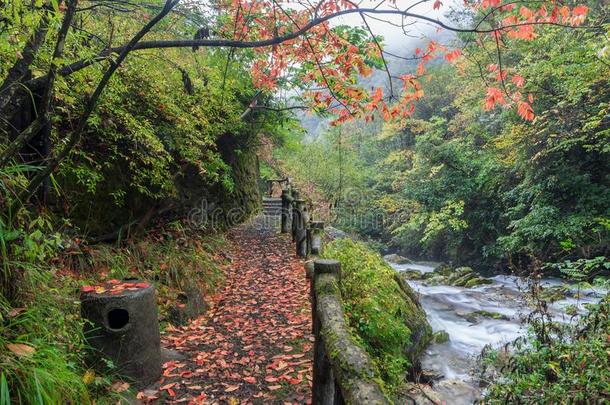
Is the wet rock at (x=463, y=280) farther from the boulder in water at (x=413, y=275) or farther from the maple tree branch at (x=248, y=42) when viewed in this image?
the maple tree branch at (x=248, y=42)

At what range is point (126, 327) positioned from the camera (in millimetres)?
3227

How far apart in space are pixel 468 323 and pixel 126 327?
339 inches

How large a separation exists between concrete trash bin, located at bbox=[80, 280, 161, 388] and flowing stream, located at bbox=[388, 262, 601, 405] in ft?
14.2

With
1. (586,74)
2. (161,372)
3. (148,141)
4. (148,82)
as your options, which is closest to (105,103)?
(148,141)

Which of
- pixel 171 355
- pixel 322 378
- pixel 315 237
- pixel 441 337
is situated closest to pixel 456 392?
pixel 441 337

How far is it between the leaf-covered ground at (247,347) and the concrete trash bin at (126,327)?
9.7 inches

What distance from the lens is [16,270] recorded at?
238 centimetres

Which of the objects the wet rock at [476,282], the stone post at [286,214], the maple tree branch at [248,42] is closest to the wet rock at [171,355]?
the maple tree branch at [248,42]

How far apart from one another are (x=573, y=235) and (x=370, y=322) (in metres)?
10.3

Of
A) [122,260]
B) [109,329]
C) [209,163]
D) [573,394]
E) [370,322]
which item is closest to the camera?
[573,394]

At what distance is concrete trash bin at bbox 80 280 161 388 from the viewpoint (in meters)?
3.15

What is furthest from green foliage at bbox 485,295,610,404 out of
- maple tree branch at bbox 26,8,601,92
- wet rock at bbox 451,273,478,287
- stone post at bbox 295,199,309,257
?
wet rock at bbox 451,273,478,287

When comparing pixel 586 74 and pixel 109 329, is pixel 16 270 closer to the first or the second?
pixel 109 329

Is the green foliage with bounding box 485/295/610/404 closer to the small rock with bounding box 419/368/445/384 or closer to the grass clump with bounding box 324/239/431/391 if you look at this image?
the grass clump with bounding box 324/239/431/391
